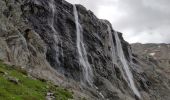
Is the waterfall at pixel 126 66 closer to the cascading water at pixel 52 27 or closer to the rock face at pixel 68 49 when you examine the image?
the rock face at pixel 68 49

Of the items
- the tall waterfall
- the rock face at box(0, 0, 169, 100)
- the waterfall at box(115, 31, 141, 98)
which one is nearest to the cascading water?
the rock face at box(0, 0, 169, 100)

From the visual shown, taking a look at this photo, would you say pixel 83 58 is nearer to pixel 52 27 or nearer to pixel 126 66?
pixel 52 27

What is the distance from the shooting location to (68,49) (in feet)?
326

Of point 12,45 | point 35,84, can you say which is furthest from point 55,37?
point 35,84

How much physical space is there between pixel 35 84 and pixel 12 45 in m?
30.1

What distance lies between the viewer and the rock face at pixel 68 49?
7438cm

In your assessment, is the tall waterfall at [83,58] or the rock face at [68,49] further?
the tall waterfall at [83,58]

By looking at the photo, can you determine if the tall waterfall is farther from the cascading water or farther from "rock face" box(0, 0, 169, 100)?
the cascading water

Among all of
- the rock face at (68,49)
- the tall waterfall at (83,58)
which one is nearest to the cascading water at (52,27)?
the rock face at (68,49)

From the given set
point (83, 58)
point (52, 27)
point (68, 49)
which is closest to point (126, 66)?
point (83, 58)

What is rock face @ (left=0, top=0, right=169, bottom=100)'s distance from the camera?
74375mm

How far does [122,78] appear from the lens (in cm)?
12306

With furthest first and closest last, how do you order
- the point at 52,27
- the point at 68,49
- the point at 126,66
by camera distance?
the point at 126,66, the point at 68,49, the point at 52,27

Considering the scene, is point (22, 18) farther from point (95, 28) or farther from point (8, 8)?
point (95, 28)
